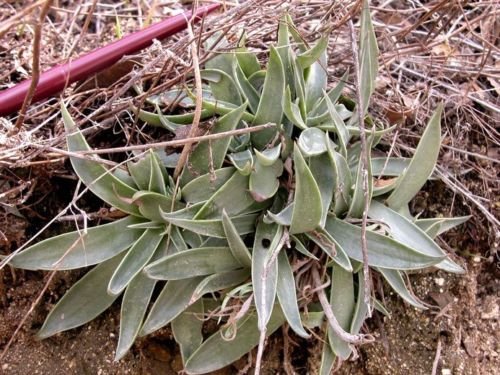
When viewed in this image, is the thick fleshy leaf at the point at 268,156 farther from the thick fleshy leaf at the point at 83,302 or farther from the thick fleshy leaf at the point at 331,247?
the thick fleshy leaf at the point at 83,302

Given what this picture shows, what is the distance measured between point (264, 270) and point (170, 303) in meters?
0.22

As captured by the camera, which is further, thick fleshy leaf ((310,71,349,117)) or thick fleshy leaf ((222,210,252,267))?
thick fleshy leaf ((310,71,349,117))

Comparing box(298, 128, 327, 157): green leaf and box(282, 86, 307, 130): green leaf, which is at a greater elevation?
box(282, 86, 307, 130): green leaf

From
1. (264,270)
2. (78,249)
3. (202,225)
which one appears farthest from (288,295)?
(78,249)

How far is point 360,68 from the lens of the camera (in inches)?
48.7

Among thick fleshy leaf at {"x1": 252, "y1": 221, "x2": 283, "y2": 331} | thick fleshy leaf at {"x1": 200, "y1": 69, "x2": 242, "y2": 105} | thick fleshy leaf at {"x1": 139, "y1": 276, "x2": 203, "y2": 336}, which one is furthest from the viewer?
thick fleshy leaf at {"x1": 200, "y1": 69, "x2": 242, "y2": 105}

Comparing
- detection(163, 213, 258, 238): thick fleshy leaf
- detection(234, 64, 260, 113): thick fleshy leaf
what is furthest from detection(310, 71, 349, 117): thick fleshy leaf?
detection(163, 213, 258, 238): thick fleshy leaf

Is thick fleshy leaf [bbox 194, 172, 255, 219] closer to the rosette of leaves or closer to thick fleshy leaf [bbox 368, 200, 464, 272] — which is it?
the rosette of leaves

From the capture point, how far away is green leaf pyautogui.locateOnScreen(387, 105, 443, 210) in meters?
1.17

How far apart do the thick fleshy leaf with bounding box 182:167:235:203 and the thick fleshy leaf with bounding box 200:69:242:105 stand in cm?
17

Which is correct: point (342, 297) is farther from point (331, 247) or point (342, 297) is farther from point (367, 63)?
point (367, 63)

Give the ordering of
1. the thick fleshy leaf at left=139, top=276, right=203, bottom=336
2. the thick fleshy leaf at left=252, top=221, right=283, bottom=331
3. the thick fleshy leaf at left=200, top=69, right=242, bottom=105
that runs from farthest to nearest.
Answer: the thick fleshy leaf at left=200, top=69, right=242, bottom=105 < the thick fleshy leaf at left=139, top=276, right=203, bottom=336 < the thick fleshy leaf at left=252, top=221, right=283, bottom=331

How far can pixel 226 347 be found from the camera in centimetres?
113

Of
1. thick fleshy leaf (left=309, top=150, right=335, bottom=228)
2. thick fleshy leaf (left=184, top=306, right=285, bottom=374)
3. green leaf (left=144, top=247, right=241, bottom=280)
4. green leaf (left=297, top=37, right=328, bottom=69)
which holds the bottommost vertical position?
thick fleshy leaf (left=184, top=306, right=285, bottom=374)
